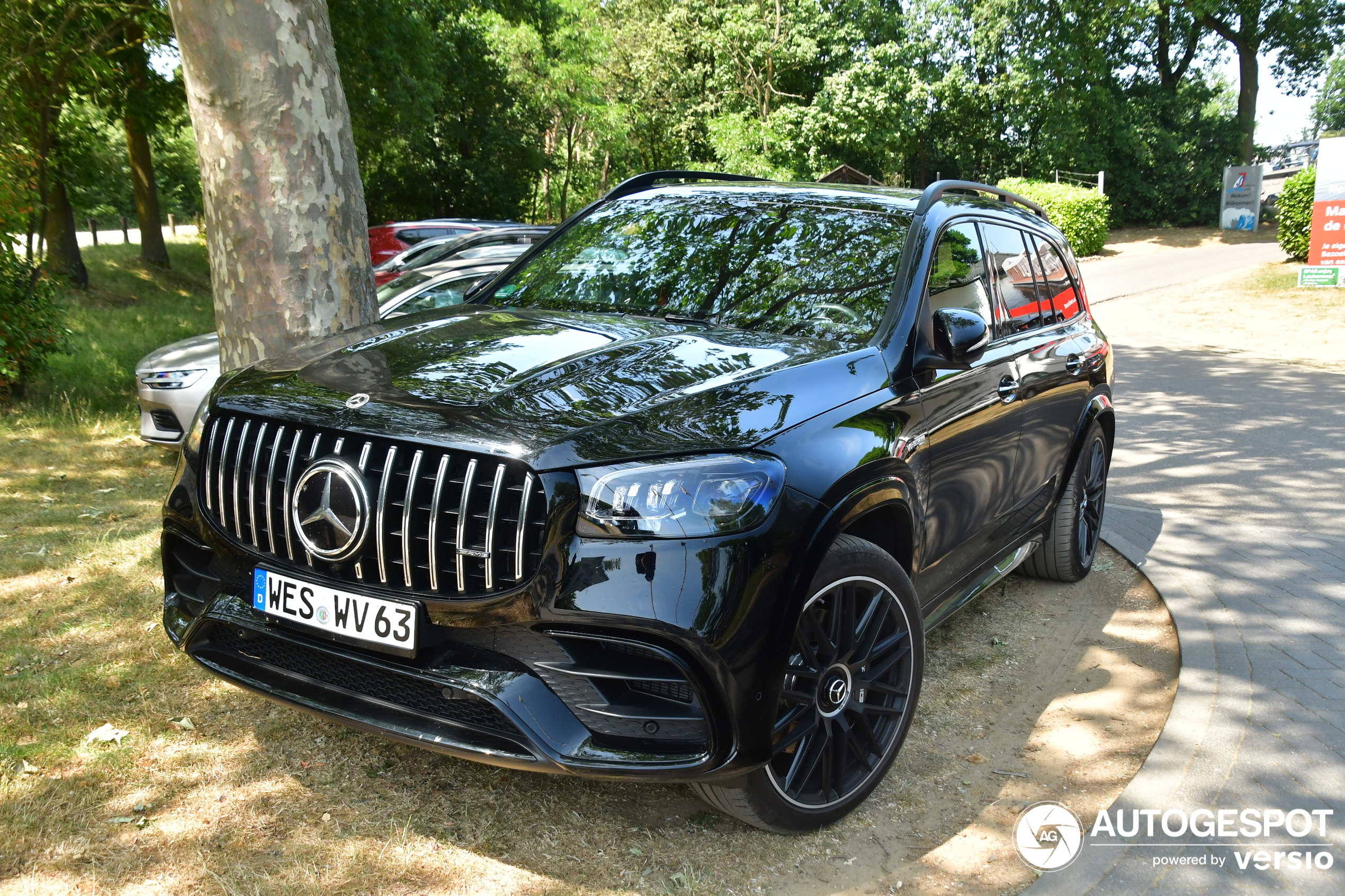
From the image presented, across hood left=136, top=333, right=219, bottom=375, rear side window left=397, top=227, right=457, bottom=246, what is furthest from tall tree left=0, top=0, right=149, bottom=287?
rear side window left=397, top=227, right=457, bottom=246

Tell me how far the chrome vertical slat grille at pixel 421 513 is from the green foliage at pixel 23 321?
7.63 meters

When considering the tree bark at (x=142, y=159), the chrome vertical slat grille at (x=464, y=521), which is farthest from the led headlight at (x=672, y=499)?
the tree bark at (x=142, y=159)

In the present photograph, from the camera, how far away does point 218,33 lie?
15.7 feet


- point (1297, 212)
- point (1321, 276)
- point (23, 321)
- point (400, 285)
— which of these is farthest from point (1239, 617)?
point (1297, 212)

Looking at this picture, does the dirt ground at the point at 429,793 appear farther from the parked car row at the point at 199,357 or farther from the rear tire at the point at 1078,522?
the parked car row at the point at 199,357

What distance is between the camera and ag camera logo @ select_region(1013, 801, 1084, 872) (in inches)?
120

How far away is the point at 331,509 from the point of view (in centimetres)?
269

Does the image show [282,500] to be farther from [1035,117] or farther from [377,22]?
[1035,117]

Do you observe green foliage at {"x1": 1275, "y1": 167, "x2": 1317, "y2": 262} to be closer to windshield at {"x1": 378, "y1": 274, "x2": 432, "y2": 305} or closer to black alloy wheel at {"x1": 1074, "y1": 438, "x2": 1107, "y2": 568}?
black alloy wheel at {"x1": 1074, "y1": 438, "x2": 1107, "y2": 568}

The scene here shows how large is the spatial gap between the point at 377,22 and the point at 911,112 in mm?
20436

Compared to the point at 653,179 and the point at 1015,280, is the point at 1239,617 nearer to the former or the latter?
the point at 1015,280

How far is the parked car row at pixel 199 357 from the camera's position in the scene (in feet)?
23.6

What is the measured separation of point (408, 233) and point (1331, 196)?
15.0 metres

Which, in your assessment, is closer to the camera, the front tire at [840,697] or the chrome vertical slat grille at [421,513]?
the chrome vertical slat grille at [421,513]
